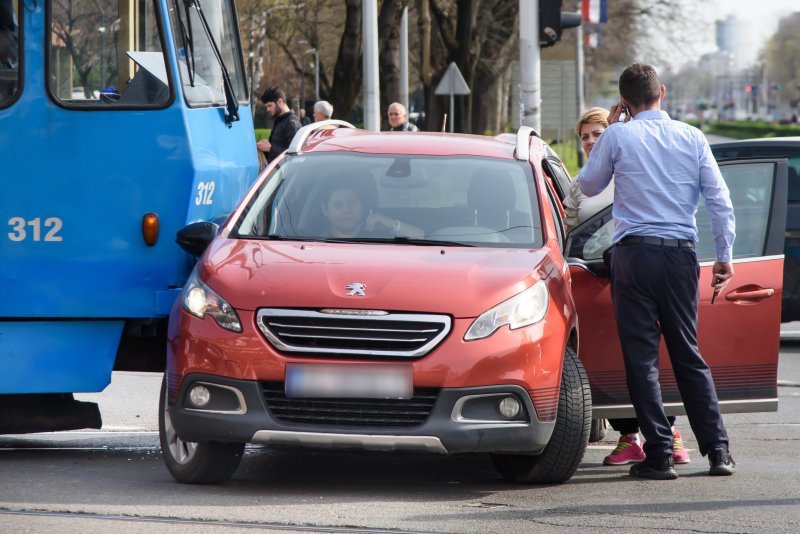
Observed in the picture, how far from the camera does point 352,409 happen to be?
621 cm

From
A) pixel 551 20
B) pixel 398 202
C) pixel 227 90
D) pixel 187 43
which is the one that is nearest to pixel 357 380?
pixel 398 202

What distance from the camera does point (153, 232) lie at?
297 inches

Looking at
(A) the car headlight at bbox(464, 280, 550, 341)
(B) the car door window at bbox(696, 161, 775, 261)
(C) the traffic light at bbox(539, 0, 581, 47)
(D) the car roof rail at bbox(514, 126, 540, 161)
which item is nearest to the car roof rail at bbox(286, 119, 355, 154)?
(D) the car roof rail at bbox(514, 126, 540, 161)

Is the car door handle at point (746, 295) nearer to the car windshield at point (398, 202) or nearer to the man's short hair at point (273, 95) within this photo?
the car windshield at point (398, 202)

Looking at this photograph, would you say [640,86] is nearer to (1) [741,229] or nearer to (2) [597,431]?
(1) [741,229]

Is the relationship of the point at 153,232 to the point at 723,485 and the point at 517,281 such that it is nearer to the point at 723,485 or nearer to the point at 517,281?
the point at 517,281

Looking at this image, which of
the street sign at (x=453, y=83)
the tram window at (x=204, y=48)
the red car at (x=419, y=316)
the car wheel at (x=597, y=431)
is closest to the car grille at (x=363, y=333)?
the red car at (x=419, y=316)

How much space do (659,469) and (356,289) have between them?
181cm

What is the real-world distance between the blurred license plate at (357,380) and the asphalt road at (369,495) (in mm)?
470

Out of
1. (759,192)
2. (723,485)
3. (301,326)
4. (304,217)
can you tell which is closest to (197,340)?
(301,326)

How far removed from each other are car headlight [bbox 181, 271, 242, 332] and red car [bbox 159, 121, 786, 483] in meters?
0.01

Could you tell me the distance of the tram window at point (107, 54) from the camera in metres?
7.54

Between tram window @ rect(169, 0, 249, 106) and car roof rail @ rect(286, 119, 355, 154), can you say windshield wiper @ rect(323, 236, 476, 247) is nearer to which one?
car roof rail @ rect(286, 119, 355, 154)

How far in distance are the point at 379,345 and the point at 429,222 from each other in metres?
1.10
